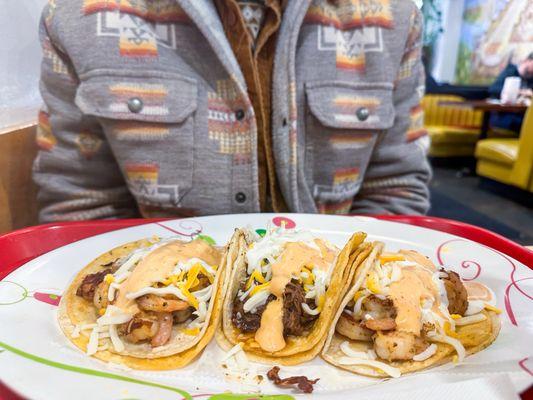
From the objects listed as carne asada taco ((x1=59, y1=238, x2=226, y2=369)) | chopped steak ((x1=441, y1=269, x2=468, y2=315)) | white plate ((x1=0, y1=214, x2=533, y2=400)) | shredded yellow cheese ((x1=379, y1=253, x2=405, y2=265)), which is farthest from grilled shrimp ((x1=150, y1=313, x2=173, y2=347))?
chopped steak ((x1=441, y1=269, x2=468, y2=315))

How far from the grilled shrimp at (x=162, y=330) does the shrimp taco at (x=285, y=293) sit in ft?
0.40

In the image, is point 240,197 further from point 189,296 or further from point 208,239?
point 189,296

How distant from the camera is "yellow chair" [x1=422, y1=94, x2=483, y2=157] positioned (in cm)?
725

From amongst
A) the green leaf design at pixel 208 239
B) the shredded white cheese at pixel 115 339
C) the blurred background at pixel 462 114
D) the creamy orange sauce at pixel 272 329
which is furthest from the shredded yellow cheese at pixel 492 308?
the blurred background at pixel 462 114

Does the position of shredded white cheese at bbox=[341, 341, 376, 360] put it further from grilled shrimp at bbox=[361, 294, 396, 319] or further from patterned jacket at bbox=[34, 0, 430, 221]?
patterned jacket at bbox=[34, 0, 430, 221]

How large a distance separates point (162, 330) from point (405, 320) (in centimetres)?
57

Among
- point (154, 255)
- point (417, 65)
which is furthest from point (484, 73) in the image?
point (154, 255)

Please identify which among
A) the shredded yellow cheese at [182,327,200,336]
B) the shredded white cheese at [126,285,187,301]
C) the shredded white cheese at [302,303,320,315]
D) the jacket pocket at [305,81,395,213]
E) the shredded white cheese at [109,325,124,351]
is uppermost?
the jacket pocket at [305,81,395,213]

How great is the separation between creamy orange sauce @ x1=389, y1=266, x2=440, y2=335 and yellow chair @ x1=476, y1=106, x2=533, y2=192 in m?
4.78

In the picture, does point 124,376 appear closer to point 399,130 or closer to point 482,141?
point 399,130

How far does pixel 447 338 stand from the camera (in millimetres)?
951

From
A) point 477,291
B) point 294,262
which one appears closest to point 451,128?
point 477,291

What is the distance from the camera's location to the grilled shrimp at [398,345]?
931 millimetres

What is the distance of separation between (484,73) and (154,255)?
8.83m
